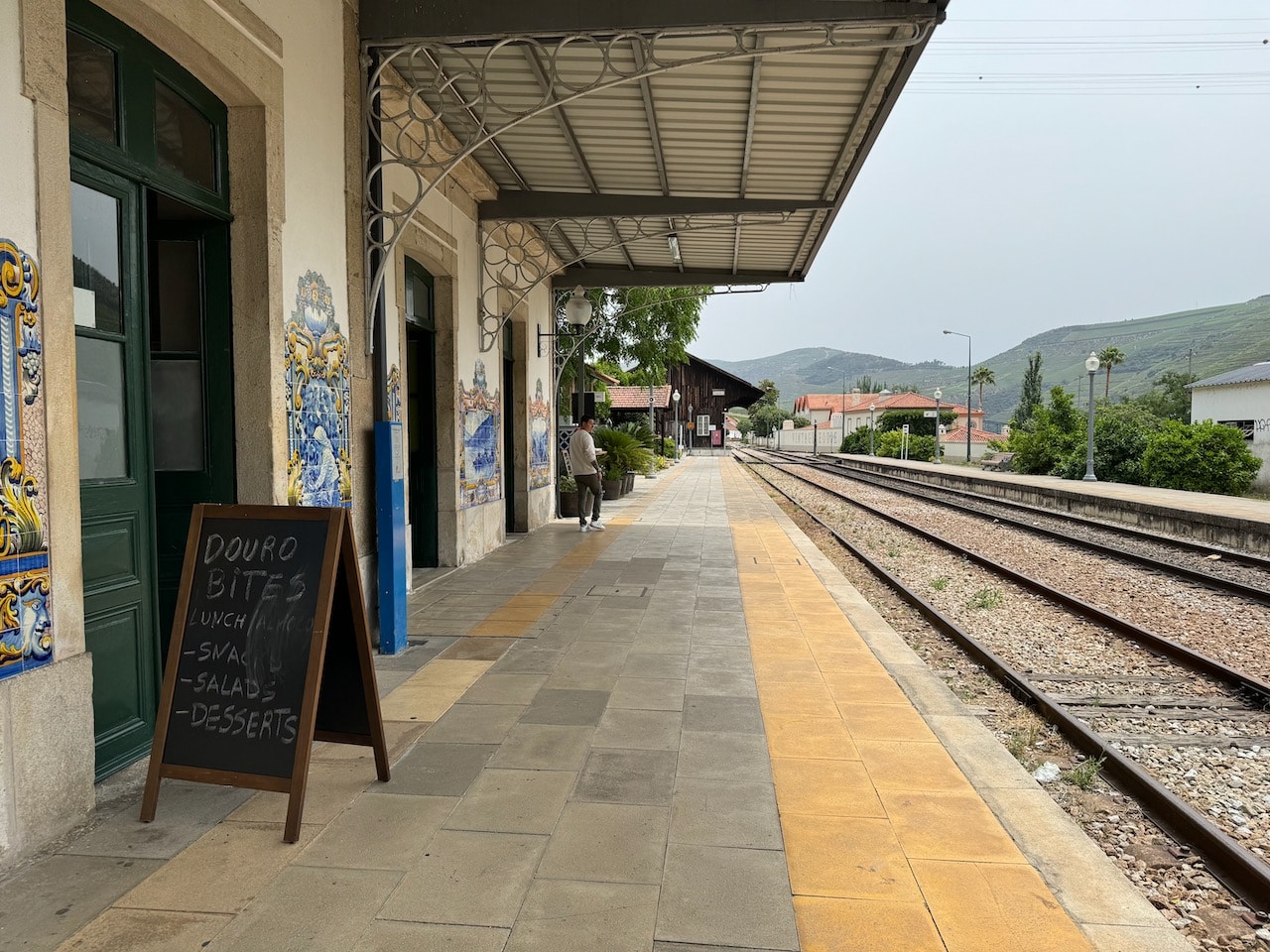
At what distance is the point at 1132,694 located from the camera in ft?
18.0

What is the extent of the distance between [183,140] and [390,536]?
2.73 meters

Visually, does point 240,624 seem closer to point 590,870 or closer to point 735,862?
point 590,870

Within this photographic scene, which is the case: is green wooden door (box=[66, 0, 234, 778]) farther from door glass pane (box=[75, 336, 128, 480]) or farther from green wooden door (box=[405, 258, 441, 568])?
green wooden door (box=[405, 258, 441, 568])

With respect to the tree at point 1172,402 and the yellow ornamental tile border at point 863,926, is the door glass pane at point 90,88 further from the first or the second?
the tree at point 1172,402

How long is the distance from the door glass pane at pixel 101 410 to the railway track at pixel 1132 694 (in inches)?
189

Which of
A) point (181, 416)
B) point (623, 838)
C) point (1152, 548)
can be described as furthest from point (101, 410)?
point (1152, 548)

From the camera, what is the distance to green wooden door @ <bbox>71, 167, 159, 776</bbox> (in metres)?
3.53

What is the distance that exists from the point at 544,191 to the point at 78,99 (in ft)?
24.1

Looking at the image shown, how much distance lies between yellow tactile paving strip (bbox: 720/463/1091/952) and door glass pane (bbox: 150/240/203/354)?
3.82m

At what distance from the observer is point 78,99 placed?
11.5 ft

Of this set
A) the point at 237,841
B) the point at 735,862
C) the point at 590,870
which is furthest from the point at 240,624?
the point at 735,862

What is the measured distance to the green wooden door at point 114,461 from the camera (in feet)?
11.6

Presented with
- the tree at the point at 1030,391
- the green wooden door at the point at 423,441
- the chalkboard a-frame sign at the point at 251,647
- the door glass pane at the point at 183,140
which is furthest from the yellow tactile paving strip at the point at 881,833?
the tree at the point at 1030,391

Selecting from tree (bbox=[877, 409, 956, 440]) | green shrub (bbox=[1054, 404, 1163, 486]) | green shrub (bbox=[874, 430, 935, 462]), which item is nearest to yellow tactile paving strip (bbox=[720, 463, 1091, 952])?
green shrub (bbox=[1054, 404, 1163, 486])
